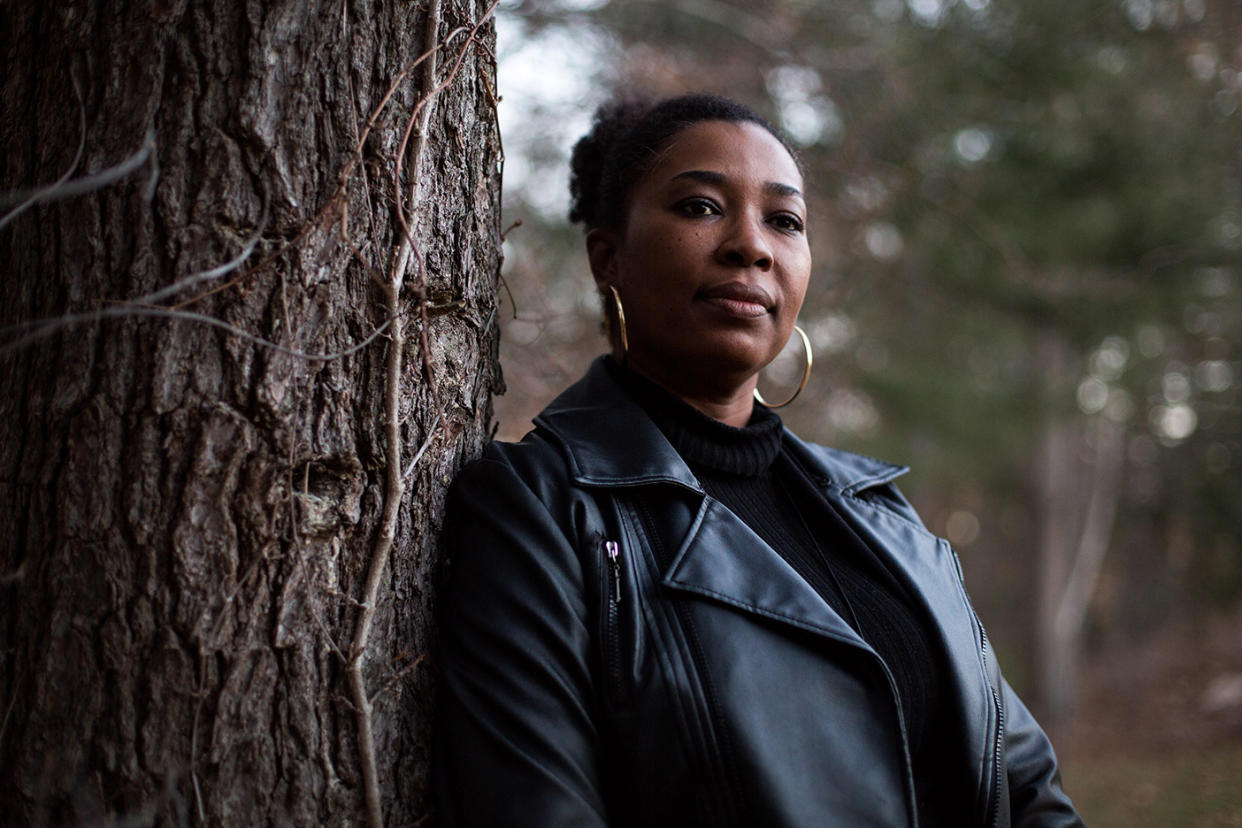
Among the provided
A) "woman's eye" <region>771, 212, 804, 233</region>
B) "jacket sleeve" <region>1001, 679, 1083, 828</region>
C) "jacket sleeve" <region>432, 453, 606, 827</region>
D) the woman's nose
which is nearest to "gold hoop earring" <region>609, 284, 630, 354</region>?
the woman's nose

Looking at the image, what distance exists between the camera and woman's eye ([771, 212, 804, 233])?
1968mm

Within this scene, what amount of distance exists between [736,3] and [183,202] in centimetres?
584

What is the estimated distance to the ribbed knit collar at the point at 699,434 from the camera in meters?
1.94

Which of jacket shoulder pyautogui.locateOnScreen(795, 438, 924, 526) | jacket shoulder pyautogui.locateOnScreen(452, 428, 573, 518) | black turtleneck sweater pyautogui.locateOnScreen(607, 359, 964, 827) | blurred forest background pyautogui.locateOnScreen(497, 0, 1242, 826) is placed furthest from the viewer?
blurred forest background pyautogui.locateOnScreen(497, 0, 1242, 826)

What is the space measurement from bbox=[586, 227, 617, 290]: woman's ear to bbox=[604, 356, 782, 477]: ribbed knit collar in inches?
8.6

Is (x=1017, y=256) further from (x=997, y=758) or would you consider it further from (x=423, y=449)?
(x=423, y=449)

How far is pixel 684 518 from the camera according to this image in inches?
67.8

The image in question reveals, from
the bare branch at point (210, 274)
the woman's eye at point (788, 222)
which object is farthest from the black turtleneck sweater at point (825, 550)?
the bare branch at point (210, 274)

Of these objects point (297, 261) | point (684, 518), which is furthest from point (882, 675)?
point (297, 261)

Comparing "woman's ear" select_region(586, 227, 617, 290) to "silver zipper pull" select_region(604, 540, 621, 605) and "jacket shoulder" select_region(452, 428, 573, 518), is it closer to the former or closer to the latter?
"jacket shoulder" select_region(452, 428, 573, 518)

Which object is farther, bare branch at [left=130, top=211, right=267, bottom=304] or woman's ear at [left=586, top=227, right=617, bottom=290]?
woman's ear at [left=586, top=227, right=617, bottom=290]

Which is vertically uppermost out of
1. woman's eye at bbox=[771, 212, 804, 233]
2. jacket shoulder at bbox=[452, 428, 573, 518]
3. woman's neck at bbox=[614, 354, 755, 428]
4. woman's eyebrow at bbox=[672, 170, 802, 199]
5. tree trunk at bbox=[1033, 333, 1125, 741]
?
woman's eyebrow at bbox=[672, 170, 802, 199]

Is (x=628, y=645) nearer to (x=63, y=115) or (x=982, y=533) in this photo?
(x=63, y=115)

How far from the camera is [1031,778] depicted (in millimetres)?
2014
